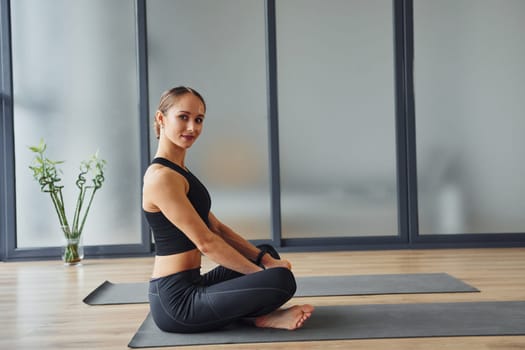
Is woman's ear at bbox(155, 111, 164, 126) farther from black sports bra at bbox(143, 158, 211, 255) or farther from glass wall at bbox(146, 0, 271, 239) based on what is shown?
glass wall at bbox(146, 0, 271, 239)

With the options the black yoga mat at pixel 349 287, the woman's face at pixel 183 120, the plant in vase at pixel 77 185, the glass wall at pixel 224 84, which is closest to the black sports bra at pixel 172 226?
the woman's face at pixel 183 120

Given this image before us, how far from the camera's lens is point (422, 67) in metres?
4.25

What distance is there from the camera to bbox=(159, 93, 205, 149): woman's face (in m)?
2.07

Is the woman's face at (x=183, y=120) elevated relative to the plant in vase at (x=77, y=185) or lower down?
elevated

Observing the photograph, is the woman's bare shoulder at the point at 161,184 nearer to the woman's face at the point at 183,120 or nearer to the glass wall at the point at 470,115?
the woman's face at the point at 183,120

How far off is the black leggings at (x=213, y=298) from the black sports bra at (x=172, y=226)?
10cm

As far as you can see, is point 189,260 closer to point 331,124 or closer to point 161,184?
point 161,184

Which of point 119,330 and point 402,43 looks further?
point 402,43

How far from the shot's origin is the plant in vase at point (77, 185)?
12.8 ft

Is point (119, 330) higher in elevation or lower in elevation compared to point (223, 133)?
lower

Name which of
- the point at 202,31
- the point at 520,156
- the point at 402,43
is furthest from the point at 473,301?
the point at 202,31

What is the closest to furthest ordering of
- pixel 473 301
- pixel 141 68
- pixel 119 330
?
pixel 119 330 → pixel 473 301 → pixel 141 68

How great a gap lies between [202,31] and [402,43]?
59.6 inches

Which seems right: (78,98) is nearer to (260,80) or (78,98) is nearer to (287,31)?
(260,80)
